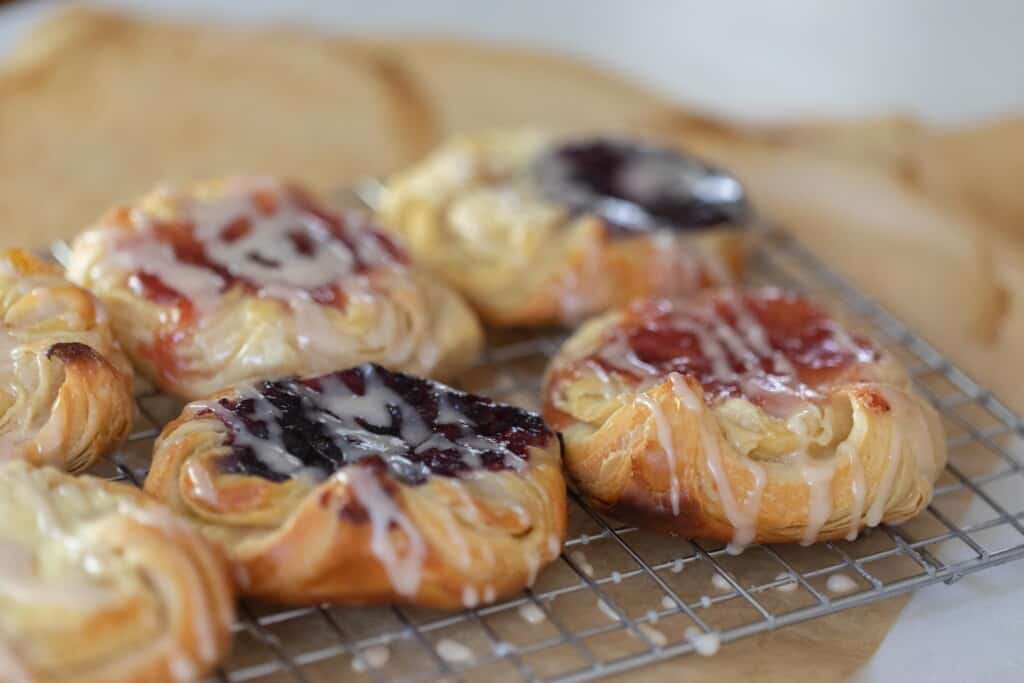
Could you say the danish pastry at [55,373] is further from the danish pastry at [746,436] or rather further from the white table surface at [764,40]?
the white table surface at [764,40]

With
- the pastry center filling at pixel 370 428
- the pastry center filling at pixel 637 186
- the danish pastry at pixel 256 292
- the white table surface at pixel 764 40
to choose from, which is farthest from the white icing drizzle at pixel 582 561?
the white table surface at pixel 764 40

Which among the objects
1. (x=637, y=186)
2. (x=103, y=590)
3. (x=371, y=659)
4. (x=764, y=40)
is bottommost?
(x=371, y=659)

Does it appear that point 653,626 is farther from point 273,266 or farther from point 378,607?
point 273,266

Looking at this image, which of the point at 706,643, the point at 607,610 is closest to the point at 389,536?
the point at 607,610

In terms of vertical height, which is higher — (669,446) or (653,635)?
(669,446)

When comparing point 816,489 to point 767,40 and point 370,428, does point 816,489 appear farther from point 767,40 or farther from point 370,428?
point 767,40

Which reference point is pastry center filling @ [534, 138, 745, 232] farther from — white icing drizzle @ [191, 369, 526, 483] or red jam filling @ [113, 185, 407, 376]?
white icing drizzle @ [191, 369, 526, 483]

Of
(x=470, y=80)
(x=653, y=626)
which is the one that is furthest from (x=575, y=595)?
(x=470, y=80)
